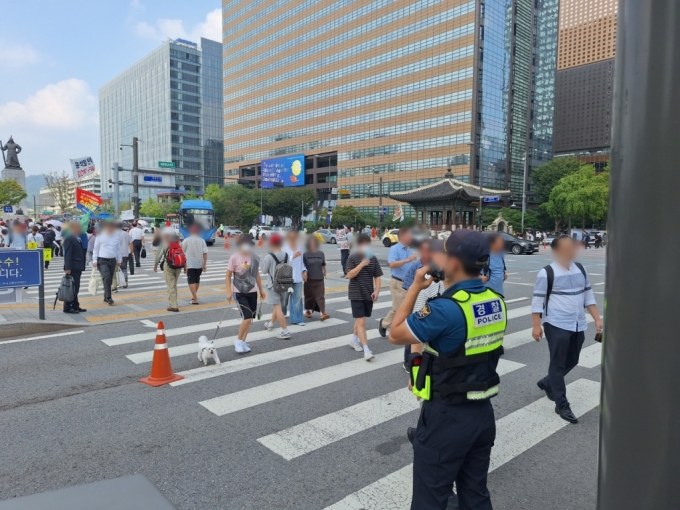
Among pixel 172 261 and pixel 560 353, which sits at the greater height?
pixel 172 261

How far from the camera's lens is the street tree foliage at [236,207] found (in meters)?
70.5

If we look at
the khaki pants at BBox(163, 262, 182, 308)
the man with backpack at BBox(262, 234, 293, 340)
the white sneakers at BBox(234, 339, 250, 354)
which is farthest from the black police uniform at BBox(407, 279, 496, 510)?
the khaki pants at BBox(163, 262, 182, 308)

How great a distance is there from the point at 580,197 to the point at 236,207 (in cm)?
4858

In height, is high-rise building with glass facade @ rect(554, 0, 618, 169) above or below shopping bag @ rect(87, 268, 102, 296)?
above

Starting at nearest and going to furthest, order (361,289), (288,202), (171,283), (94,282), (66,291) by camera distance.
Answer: (361,289), (66,291), (171,283), (94,282), (288,202)

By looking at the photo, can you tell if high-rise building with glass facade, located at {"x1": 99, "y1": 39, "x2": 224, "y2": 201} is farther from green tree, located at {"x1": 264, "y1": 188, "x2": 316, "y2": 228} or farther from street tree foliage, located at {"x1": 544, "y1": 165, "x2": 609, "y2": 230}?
street tree foliage, located at {"x1": 544, "y1": 165, "x2": 609, "y2": 230}

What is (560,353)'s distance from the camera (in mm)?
4645

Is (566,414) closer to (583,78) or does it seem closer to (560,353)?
(560,353)

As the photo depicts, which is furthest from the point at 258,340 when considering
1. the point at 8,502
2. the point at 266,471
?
the point at 8,502

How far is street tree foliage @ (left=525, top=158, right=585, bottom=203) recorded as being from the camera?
72812 mm

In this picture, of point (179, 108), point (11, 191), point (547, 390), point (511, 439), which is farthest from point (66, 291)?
point (179, 108)

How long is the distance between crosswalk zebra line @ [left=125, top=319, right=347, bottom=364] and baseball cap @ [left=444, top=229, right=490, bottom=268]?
5.51 metres

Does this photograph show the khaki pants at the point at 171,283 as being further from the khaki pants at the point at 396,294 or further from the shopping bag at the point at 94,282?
the khaki pants at the point at 396,294

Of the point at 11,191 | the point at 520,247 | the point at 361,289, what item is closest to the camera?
the point at 361,289
